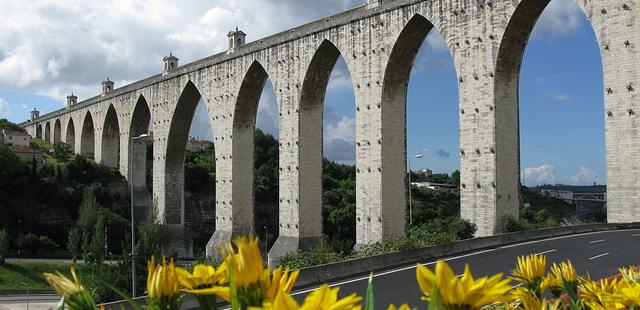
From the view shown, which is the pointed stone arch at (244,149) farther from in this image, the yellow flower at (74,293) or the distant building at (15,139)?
the distant building at (15,139)

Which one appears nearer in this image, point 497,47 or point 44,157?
point 497,47

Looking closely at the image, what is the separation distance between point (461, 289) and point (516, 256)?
17105mm

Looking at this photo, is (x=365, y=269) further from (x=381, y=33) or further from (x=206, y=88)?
(x=206, y=88)

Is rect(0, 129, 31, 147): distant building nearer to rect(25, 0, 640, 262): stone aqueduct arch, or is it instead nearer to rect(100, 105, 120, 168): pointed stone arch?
rect(100, 105, 120, 168): pointed stone arch

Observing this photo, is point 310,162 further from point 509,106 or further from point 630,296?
point 630,296

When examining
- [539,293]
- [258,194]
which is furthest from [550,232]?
[258,194]

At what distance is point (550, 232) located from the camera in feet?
74.2

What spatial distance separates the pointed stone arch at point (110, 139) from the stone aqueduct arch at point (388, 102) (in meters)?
17.5

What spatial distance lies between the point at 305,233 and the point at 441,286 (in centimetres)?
3171

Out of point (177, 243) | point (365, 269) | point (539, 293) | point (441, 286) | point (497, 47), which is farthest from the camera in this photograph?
point (177, 243)

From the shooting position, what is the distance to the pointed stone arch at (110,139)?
56.2 meters

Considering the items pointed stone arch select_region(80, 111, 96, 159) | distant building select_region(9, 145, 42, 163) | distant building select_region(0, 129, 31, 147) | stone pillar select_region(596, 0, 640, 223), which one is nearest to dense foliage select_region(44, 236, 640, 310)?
stone pillar select_region(596, 0, 640, 223)

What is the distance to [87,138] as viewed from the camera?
62.9 meters

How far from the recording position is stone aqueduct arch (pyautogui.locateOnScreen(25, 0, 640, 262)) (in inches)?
846
